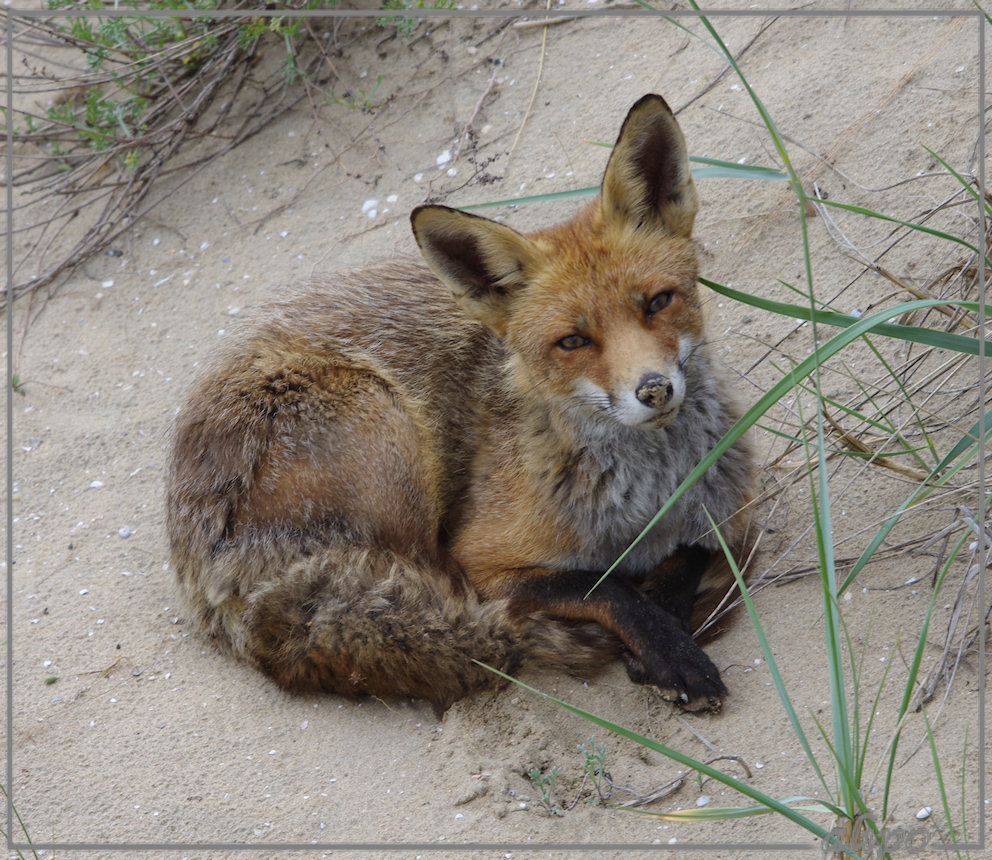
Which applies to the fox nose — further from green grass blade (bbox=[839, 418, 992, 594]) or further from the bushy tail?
the bushy tail

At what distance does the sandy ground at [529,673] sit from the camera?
114 inches

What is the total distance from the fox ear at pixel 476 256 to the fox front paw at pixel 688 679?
49.5 inches

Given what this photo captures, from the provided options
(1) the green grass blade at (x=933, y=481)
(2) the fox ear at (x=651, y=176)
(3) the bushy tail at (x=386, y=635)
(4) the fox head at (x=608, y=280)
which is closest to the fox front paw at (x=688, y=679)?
(3) the bushy tail at (x=386, y=635)

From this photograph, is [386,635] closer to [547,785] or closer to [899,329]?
[547,785]

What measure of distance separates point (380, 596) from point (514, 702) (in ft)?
1.97

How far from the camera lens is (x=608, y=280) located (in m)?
3.04

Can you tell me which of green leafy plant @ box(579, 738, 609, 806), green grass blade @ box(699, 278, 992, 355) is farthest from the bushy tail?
green grass blade @ box(699, 278, 992, 355)

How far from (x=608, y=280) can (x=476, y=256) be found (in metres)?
0.45

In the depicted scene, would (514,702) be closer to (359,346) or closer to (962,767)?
(962,767)

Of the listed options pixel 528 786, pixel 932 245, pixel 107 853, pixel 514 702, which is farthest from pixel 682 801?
pixel 932 245

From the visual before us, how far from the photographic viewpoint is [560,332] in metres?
3.06

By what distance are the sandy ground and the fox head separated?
0.76 metres

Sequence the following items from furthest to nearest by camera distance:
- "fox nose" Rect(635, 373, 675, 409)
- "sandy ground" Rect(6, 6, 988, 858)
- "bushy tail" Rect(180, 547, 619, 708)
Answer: "bushy tail" Rect(180, 547, 619, 708) < "sandy ground" Rect(6, 6, 988, 858) < "fox nose" Rect(635, 373, 675, 409)

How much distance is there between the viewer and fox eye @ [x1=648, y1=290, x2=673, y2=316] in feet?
9.94
